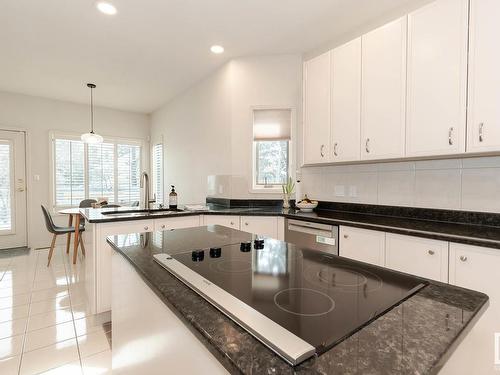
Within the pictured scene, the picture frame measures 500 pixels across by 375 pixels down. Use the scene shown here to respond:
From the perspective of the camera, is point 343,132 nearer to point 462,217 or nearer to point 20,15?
point 462,217

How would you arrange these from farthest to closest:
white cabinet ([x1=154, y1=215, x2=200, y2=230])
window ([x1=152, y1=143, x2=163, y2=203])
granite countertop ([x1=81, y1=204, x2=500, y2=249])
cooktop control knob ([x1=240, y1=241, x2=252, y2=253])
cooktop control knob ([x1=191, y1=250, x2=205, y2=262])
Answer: window ([x1=152, y1=143, x2=163, y2=203]) → white cabinet ([x1=154, y1=215, x2=200, y2=230]) → granite countertop ([x1=81, y1=204, x2=500, y2=249]) → cooktop control knob ([x1=240, y1=241, x2=252, y2=253]) → cooktop control knob ([x1=191, y1=250, x2=205, y2=262])

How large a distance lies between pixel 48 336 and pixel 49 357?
0.31m

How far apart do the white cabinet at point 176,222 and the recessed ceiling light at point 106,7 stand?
200 centimetres

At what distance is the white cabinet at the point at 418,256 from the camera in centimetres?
165

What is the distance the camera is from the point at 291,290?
0.77 meters

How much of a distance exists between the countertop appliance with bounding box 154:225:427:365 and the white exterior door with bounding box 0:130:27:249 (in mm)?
5060

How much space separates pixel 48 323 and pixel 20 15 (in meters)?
2.89

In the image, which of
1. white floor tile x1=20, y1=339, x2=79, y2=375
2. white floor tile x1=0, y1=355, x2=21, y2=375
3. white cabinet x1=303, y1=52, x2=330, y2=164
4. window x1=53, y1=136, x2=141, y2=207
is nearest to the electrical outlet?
white cabinet x1=303, y1=52, x2=330, y2=164

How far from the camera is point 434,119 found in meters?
1.93

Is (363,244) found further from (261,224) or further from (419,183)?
(261,224)

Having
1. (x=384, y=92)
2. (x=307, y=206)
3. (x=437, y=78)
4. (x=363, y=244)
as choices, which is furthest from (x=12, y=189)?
(x=437, y=78)

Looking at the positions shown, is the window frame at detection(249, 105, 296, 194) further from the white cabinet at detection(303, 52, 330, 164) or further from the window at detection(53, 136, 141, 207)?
the window at detection(53, 136, 141, 207)

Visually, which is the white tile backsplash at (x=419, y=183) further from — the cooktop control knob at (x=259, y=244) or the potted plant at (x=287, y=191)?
the cooktop control knob at (x=259, y=244)

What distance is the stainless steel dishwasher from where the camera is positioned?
225 centimetres
